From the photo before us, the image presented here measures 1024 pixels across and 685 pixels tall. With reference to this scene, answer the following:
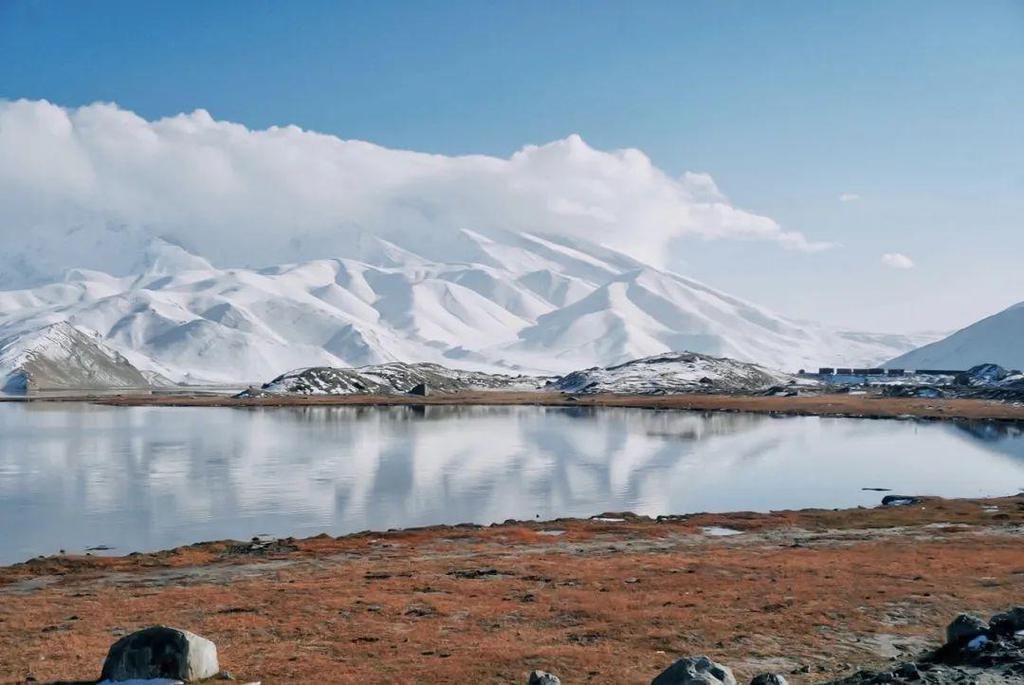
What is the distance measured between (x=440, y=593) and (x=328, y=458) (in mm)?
47108

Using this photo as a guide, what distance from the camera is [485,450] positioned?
Answer: 76250 millimetres

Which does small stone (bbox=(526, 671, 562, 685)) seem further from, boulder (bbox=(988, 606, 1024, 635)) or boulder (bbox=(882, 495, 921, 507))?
boulder (bbox=(882, 495, 921, 507))

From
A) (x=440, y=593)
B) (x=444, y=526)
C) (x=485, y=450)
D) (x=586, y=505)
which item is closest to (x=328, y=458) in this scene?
(x=485, y=450)

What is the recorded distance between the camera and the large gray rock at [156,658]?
45.6ft

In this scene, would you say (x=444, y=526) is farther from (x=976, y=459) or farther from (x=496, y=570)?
(x=976, y=459)

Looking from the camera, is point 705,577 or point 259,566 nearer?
point 705,577

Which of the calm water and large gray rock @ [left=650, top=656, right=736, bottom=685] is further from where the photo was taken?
the calm water

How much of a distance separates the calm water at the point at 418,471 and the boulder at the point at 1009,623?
28.4 metres

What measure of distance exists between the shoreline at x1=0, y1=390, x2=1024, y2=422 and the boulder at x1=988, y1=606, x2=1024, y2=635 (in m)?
108

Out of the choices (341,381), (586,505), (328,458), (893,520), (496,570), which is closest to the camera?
(496,570)

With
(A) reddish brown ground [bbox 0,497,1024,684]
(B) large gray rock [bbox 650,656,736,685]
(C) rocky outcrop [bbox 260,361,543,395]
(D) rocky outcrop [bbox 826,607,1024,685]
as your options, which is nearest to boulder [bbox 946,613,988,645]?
(D) rocky outcrop [bbox 826,607,1024,685]

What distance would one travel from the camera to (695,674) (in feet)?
41.8

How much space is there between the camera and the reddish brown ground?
1609 cm

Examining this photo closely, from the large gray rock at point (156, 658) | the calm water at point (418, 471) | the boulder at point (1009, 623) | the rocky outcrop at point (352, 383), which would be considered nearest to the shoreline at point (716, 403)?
the rocky outcrop at point (352, 383)
